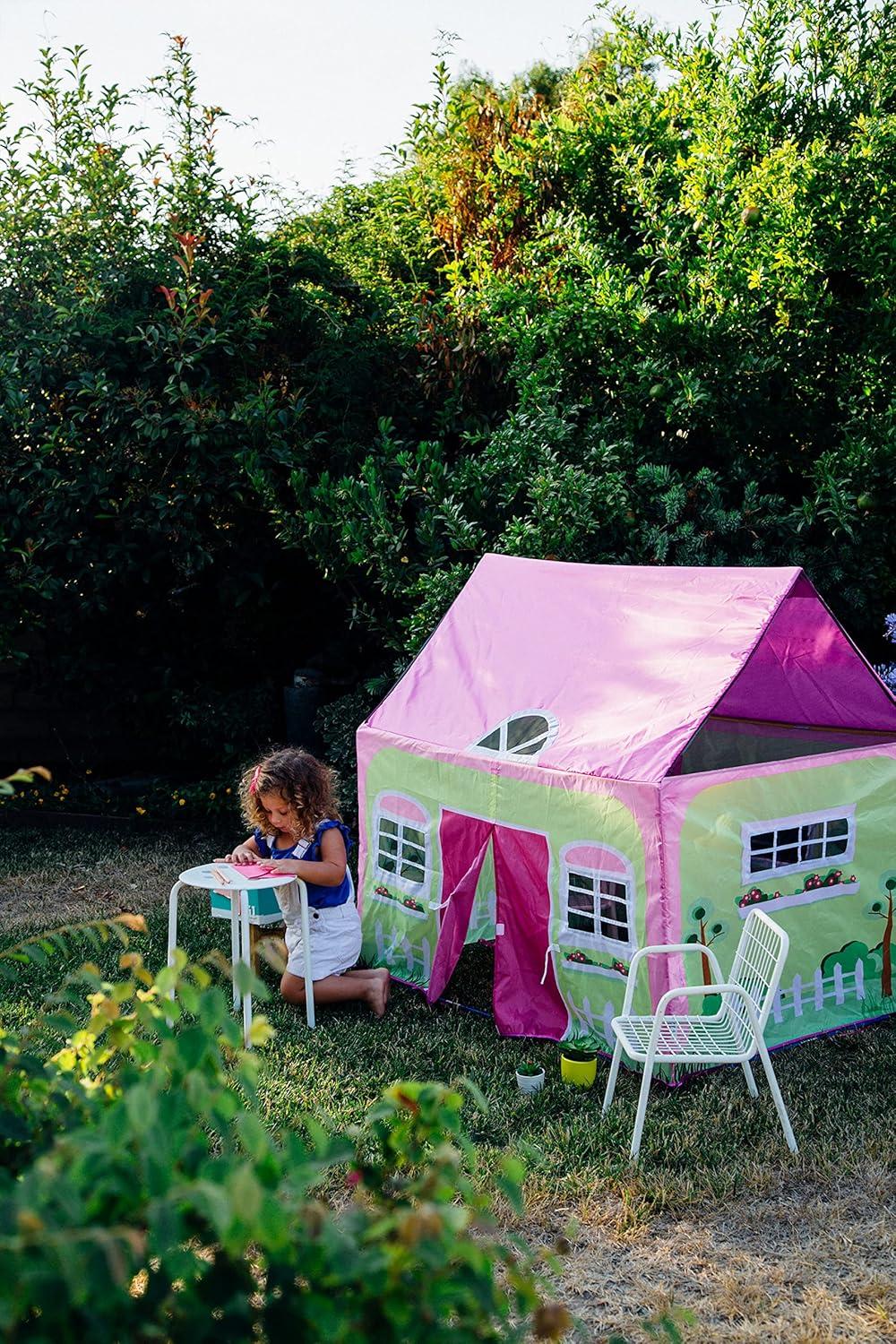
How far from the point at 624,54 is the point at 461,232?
1.52 m

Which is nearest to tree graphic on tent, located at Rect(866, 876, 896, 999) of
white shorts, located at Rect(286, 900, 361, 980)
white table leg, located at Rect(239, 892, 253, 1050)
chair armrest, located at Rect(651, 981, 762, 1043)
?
chair armrest, located at Rect(651, 981, 762, 1043)

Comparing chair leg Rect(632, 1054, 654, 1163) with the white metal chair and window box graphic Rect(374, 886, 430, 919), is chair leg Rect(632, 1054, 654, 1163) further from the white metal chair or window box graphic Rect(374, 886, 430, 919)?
window box graphic Rect(374, 886, 430, 919)

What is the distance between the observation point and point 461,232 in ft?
27.4

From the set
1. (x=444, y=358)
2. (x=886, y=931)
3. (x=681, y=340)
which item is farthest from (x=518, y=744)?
(x=444, y=358)

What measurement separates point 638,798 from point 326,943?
160cm

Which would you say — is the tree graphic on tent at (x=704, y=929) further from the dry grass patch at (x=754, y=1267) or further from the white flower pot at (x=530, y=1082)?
the dry grass patch at (x=754, y=1267)

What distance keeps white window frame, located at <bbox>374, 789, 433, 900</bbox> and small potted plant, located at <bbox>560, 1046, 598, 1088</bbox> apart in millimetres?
1140

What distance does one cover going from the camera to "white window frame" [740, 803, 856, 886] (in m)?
4.45

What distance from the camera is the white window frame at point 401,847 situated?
17.0 ft

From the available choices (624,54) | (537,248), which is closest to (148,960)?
(537,248)

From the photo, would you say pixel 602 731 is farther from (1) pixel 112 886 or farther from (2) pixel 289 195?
(2) pixel 289 195

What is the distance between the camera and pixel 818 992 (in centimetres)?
472

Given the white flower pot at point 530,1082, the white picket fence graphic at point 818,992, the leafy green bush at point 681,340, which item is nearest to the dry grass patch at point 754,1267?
the white flower pot at point 530,1082

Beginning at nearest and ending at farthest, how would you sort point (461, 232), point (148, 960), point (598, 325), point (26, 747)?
point (148, 960) < point (598, 325) < point (461, 232) < point (26, 747)
